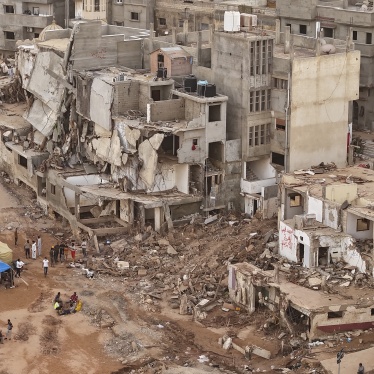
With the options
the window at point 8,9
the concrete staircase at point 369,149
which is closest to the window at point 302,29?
the concrete staircase at point 369,149

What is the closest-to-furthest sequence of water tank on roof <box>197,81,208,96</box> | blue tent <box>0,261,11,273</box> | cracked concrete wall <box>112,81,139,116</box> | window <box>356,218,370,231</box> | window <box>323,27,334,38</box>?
window <box>356,218,370,231</box>, blue tent <box>0,261,11,273</box>, water tank on roof <box>197,81,208,96</box>, cracked concrete wall <box>112,81,139,116</box>, window <box>323,27,334,38</box>

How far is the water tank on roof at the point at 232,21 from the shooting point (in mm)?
72938

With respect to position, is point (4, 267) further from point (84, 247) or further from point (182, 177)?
point (182, 177)

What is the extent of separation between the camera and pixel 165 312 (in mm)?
63781

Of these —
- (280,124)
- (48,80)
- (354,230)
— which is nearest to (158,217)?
(280,124)

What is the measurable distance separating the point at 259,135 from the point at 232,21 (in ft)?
20.2

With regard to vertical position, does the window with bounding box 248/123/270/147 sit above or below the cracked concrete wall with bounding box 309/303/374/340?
above

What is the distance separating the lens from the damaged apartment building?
7212 centimetres

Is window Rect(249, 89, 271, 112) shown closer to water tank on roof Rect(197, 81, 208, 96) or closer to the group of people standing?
water tank on roof Rect(197, 81, 208, 96)

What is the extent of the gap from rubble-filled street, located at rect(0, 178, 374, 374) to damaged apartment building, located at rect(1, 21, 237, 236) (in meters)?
1.82

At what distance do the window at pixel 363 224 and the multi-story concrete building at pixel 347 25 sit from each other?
19.5 m

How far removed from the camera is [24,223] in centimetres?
7619

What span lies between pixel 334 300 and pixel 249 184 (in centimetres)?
1429

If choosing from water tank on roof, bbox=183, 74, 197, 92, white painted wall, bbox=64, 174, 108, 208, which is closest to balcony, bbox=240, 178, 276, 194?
water tank on roof, bbox=183, 74, 197, 92
